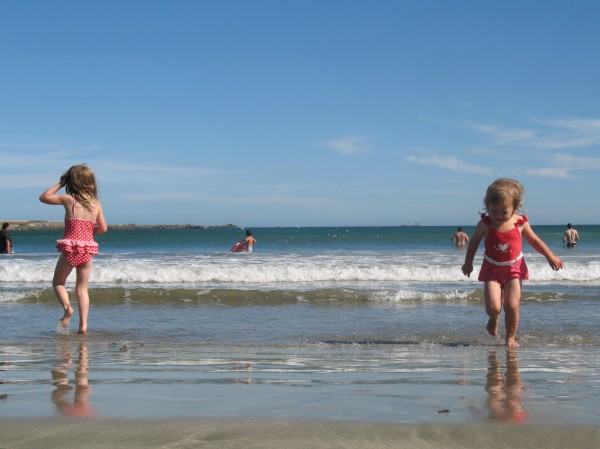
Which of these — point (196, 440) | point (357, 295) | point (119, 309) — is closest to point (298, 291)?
point (357, 295)

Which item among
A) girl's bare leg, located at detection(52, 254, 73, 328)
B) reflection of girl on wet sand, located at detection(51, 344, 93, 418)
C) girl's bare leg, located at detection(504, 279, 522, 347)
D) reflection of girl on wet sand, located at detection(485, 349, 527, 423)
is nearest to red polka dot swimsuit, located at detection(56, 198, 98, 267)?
girl's bare leg, located at detection(52, 254, 73, 328)

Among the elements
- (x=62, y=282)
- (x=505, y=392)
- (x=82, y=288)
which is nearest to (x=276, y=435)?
(x=505, y=392)

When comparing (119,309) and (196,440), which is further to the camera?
(119,309)

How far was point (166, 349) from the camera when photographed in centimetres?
557

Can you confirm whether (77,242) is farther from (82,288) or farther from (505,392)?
(505,392)

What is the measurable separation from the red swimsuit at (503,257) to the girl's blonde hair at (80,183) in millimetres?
3626

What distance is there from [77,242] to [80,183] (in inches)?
21.7

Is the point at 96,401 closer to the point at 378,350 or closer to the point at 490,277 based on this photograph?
the point at 378,350

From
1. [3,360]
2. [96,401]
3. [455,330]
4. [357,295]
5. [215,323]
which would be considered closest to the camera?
[96,401]

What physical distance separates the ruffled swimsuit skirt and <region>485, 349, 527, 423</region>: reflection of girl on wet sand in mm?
3819

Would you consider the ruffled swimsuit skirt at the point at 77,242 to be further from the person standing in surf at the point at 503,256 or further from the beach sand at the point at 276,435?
the beach sand at the point at 276,435

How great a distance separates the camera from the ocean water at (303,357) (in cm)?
297

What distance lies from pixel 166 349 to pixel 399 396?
2829mm

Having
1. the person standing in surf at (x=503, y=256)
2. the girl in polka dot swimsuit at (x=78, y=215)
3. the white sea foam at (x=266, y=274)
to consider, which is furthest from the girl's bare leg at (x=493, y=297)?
the white sea foam at (x=266, y=274)
